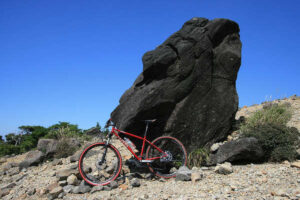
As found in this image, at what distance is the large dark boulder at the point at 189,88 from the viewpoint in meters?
7.19

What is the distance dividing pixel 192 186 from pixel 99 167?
2.35 meters

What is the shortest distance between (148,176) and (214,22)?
18.1 ft

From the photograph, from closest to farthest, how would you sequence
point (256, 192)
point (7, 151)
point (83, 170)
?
point (256, 192)
point (83, 170)
point (7, 151)

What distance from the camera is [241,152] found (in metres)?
6.71

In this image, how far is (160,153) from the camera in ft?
22.6

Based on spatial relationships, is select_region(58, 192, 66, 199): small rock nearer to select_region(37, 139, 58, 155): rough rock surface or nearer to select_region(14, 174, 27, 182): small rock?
select_region(14, 174, 27, 182): small rock

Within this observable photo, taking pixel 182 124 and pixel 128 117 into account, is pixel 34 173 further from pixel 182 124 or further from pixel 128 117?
pixel 182 124

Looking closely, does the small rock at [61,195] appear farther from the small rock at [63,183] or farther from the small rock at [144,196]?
the small rock at [144,196]

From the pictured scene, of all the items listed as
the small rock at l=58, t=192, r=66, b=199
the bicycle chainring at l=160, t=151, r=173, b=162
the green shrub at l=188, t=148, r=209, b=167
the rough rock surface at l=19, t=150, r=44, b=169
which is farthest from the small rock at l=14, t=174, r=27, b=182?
the green shrub at l=188, t=148, r=209, b=167

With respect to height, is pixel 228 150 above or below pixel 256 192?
above

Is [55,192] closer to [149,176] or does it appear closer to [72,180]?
[72,180]

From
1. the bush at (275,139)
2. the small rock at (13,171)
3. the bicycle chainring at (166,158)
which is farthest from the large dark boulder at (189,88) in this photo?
the small rock at (13,171)

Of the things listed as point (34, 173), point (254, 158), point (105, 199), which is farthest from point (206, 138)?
point (34, 173)

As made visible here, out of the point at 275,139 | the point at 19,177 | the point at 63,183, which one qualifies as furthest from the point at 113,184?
the point at 275,139
